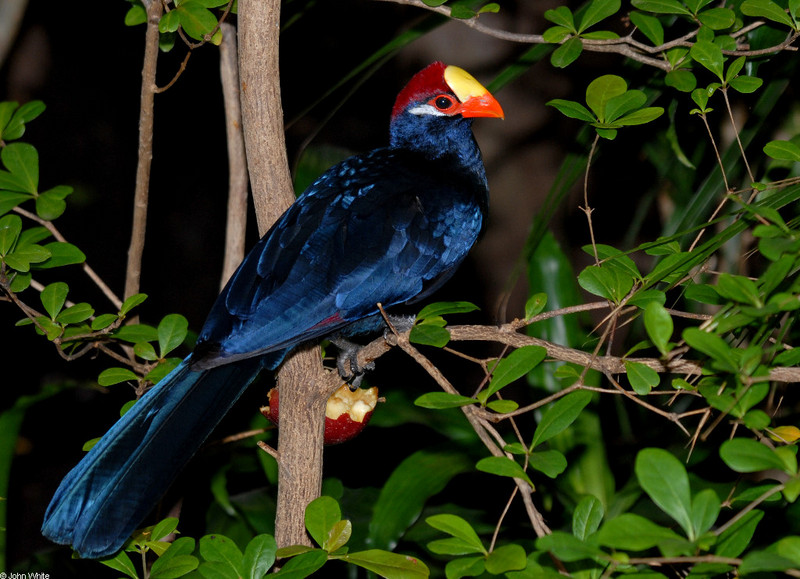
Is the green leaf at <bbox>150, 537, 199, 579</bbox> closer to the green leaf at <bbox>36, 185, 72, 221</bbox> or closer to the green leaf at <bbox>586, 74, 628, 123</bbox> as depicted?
the green leaf at <bbox>36, 185, 72, 221</bbox>

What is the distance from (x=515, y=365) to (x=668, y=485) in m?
0.25

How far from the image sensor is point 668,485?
0.65 metres

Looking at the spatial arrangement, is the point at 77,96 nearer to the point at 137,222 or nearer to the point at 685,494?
the point at 137,222

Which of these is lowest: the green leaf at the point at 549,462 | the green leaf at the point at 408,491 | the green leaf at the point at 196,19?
the green leaf at the point at 408,491

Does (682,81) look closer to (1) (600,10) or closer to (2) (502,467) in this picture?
(1) (600,10)

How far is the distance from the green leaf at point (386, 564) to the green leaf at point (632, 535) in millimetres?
321

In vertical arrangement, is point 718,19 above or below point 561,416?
above


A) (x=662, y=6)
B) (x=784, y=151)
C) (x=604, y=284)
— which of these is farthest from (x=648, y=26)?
(x=604, y=284)

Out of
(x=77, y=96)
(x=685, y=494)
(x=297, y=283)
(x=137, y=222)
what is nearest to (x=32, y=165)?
(x=137, y=222)

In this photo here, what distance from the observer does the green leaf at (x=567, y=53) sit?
3.67 feet

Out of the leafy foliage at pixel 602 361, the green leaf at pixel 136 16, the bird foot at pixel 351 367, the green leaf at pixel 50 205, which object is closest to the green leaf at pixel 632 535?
the leafy foliage at pixel 602 361

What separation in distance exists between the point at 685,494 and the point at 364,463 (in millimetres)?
2318

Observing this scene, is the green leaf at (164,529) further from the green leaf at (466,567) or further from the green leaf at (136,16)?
the green leaf at (136,16)

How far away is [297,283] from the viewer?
1.34 metres
